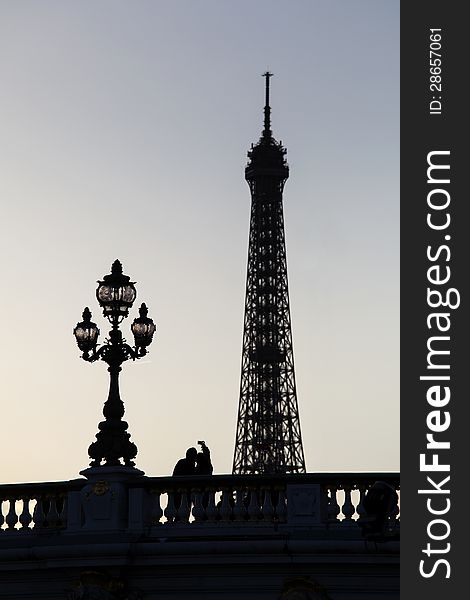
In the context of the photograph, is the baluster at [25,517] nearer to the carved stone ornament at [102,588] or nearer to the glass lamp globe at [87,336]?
the carved stone ornament at [102,588]

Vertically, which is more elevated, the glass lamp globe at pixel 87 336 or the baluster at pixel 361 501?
the glass lamp globe at pixel 87 336

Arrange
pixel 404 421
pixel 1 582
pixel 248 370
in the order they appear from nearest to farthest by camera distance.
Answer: pixel 404 421 < pixel 1 582 < pixel 248 370

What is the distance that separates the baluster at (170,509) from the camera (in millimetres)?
37438

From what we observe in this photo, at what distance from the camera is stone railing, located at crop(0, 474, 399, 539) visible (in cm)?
3647

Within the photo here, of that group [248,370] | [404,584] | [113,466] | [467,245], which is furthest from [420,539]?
[248,370]

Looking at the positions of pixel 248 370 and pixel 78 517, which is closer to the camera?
pixel 78 517

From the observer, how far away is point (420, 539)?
31.9 m

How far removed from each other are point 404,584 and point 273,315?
5212 inches

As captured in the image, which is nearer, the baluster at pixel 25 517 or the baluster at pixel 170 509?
the baluster at pixel 170 509

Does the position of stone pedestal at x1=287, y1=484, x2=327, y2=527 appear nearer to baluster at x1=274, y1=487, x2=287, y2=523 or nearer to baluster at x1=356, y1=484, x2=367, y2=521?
baluster at x1=274, y1=487, x2=287, y2=523

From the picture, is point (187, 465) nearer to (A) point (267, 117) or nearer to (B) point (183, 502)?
(B) point (183, 502)

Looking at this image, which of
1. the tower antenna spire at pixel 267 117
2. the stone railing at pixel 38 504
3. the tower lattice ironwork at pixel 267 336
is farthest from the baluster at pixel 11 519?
the tower antenna spire at pixel 267 117

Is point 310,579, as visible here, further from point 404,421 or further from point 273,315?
point 273,315

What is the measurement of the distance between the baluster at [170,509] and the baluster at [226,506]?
0.83 meters
